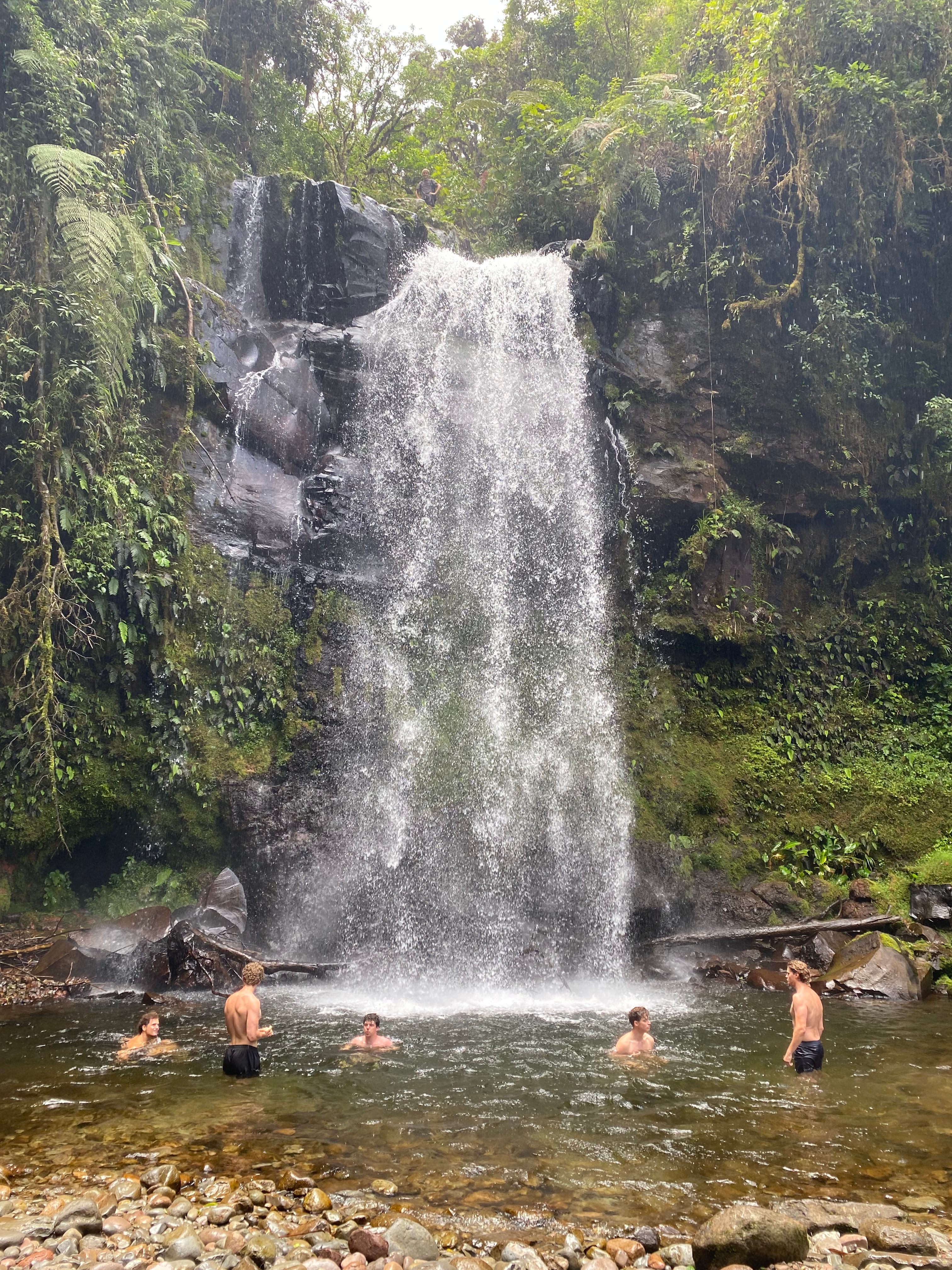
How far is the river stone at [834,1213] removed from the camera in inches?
156

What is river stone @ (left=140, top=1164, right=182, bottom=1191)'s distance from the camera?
439cm

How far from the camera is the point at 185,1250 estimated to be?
147 inches

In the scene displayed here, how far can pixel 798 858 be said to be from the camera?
463 inches

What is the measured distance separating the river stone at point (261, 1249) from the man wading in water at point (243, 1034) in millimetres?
2570

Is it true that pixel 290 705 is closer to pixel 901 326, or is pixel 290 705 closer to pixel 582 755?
pixel 582 755

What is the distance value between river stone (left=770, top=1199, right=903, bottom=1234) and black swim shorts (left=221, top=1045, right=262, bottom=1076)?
3963 millimetres

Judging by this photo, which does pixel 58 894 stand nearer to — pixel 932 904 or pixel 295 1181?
pixel 295 1181

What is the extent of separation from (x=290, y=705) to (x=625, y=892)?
230 inches

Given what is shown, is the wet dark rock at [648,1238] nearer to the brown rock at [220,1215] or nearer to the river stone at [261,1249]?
the river stone at [261,1249]

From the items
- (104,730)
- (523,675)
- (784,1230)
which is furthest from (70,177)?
(784,1230)

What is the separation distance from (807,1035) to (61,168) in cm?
1367

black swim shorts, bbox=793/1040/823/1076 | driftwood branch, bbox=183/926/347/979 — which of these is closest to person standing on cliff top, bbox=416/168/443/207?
driftwood branch, bbox=183/926/347/979

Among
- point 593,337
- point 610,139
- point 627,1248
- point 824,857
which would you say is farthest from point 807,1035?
point 610,139

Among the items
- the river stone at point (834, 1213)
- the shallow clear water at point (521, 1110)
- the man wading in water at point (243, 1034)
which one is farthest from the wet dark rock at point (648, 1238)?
the man wading in water at point (243, 1034)
